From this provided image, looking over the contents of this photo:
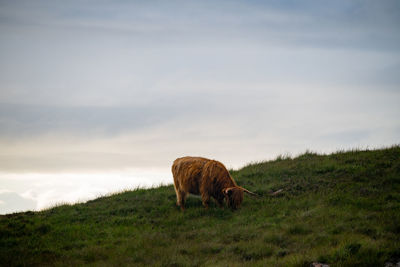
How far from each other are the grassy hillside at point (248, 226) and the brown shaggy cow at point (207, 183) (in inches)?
18.4

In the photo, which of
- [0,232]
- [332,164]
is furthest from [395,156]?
[0,232]

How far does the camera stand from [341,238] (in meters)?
9.88

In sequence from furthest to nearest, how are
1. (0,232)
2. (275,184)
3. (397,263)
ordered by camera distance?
(275,184) → (0,232) → (397,263)

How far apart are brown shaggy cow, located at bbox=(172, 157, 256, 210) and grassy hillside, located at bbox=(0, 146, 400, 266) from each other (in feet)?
1.53

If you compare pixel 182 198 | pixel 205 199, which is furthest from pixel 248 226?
pixel 182 198

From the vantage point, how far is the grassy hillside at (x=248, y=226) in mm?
9703

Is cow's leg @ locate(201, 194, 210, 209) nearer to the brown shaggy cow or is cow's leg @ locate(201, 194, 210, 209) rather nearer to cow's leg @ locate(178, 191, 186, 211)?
the brown shaggy cow

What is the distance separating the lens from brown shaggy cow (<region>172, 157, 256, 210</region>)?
14117 mm

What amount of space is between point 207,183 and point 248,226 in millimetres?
2589

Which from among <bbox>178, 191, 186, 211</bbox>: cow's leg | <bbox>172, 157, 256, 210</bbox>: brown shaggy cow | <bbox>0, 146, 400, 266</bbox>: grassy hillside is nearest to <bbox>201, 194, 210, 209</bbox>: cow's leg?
<bbox>172, 157, 256, 210</bbox>: brown shaggy cow

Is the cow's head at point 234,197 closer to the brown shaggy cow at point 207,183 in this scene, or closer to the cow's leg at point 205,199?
the brown shaggy cow at point 207,183

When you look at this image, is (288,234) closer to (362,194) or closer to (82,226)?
(362,194)

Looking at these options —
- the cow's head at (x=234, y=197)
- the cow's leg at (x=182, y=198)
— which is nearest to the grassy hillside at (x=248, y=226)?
the cow's head at (x=234, y=197)

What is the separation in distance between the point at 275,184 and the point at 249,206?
9.24ft
